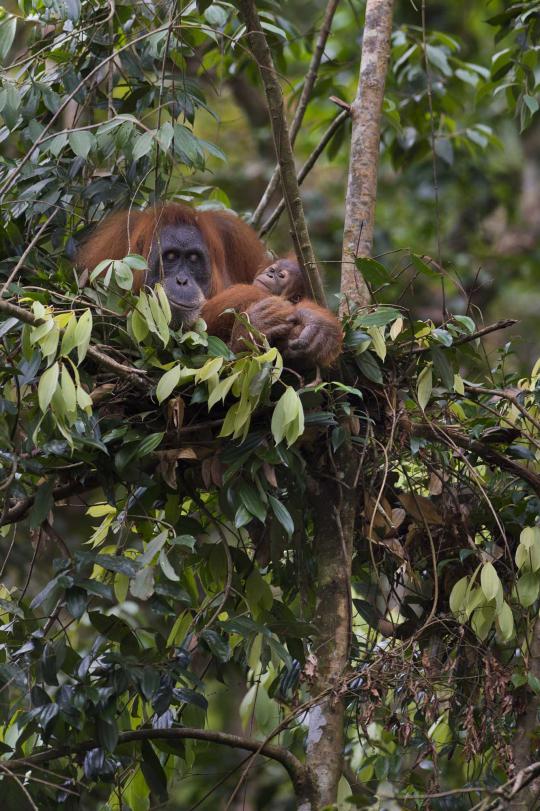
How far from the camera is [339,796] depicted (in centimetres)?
282

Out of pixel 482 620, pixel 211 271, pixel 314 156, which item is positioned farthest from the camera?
pixel 211 271

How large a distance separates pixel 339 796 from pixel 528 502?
3.56ft

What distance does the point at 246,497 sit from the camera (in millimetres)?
2861

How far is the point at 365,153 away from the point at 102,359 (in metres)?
1.36

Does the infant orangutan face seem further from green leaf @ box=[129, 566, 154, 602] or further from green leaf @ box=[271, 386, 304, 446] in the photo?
green leaf @ box=[129, 566, 154, 602]

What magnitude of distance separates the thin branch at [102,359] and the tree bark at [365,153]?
2.64 feet

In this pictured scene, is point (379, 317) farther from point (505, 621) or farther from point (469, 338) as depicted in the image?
point (505, 621)

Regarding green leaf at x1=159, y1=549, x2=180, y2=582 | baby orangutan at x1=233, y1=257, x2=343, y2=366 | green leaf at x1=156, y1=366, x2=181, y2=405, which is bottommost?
green leaf at x1=159, y1=549, x2=180, y2=582

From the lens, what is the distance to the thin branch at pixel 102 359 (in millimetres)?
2488

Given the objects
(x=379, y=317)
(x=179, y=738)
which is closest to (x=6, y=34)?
(x=379, y=317)

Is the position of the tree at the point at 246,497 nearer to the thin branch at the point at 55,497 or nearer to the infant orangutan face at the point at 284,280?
the thin branch at the point at 55,497

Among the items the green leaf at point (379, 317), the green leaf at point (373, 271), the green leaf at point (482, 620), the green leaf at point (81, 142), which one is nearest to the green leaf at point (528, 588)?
the green leaf at point (482, 620)

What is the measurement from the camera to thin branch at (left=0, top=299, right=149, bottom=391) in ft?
8.16

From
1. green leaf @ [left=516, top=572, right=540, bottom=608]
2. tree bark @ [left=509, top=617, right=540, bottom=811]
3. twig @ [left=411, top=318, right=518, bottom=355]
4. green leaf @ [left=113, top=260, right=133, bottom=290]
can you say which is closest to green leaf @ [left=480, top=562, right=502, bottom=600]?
green leaf @ [left=516, top=572, right=540, bottom=608]
